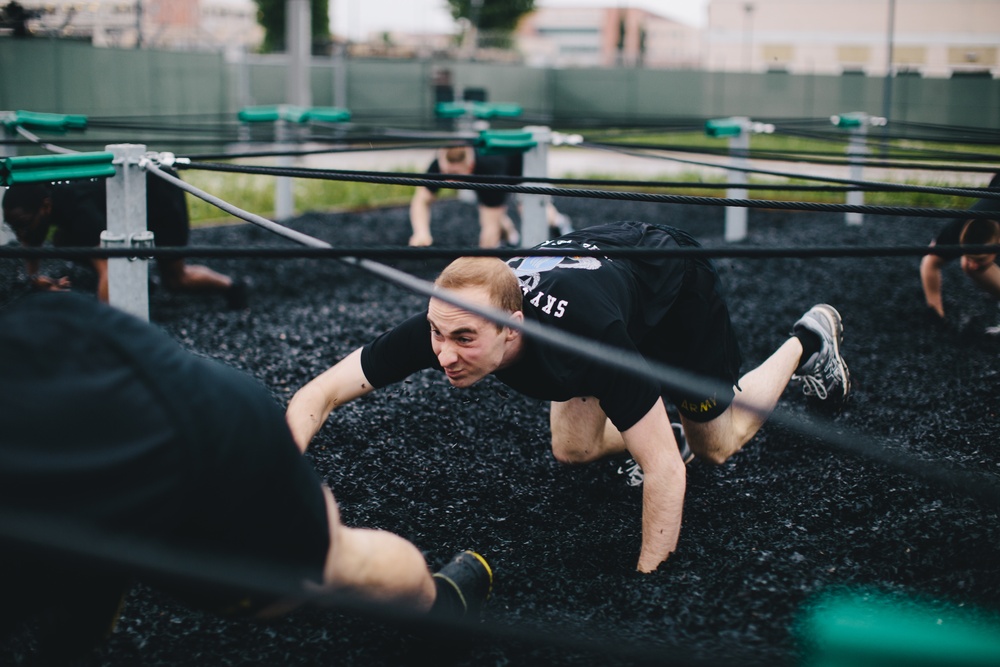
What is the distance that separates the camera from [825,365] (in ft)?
13.8

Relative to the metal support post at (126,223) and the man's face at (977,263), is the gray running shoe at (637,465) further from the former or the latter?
the man's face at (977,263)

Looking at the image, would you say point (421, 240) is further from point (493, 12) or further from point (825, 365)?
point (493, 12)

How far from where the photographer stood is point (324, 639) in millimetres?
2688

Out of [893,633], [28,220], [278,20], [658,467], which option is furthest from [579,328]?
[278,20]

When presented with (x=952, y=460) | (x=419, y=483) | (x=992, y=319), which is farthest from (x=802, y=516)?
(x=992, y=319)

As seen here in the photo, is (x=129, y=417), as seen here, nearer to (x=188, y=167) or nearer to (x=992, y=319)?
(x=188, y=167)

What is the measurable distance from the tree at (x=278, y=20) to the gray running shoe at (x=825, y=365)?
39.3m

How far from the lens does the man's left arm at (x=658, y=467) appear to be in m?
2.78

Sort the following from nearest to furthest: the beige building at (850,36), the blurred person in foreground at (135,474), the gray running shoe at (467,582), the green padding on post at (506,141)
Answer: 1. the blurred person in foreground at (135,474)
2. the gray running shoe at (467,582)
3. the green padding on post at (506,141)
4. the beige building at (850,36)

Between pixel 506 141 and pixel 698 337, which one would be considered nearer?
pixel 698 337

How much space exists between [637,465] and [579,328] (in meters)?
1.35

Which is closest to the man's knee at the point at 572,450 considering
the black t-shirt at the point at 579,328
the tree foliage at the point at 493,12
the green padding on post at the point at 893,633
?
the black t-shirt at the point at 579,328

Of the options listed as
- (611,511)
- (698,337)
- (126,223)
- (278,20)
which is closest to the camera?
(698,337)

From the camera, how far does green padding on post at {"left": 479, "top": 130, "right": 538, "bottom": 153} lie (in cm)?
552
